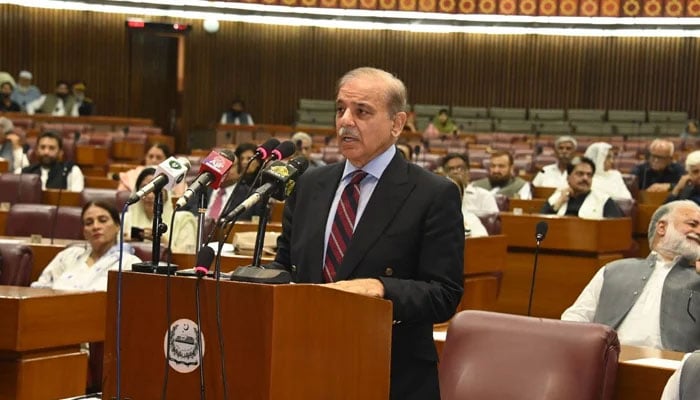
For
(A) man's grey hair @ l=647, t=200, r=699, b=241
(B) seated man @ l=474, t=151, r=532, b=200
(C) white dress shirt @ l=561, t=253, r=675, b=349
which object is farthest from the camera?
(B) seated man @ l=474, t=151, r=532, b=200

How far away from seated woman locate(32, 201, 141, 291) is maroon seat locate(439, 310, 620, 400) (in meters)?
2.58

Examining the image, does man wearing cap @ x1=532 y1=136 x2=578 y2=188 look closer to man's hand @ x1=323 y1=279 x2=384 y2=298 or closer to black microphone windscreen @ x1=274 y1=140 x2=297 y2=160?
black microphone windscreen @ x1=274 y1=140 x2=297 y2=160

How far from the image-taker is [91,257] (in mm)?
5875

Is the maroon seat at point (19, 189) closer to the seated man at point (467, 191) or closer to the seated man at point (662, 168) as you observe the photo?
the seated man at point (467, 191)

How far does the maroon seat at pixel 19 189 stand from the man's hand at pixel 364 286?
7022 millimetres

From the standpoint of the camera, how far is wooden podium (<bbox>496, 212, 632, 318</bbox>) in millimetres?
8352

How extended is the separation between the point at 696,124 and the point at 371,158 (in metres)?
18.0

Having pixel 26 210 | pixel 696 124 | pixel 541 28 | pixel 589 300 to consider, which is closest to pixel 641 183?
pixel 26 210

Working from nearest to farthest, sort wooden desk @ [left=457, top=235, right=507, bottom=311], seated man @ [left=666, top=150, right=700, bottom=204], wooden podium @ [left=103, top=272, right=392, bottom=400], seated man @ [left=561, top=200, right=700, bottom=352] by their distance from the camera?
wooden podium @ [left=103, top=272, right=392, bottom=400] → seated man @ [left=561, top=200, right=700, bottom=352] → wooden desk @ [left=457, top=235, right=507, bottom=311] → seated man @ [left=666, top=150, right=700, bottom=204]

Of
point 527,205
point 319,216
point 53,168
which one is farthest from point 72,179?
point 319,216

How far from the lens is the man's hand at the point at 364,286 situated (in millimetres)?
2449

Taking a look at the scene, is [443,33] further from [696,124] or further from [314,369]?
[314,369]

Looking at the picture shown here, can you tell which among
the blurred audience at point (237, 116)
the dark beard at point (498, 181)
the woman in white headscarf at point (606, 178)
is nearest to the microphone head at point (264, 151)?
the woman in white headscarf at point (606, 178)

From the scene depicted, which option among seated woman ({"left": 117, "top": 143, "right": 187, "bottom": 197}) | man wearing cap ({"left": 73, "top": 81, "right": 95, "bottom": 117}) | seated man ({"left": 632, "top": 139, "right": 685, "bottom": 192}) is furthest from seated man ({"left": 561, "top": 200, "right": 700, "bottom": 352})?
man wearing cap ({"left": 73, "top": 81, "right": 95, "bottom": 117})
